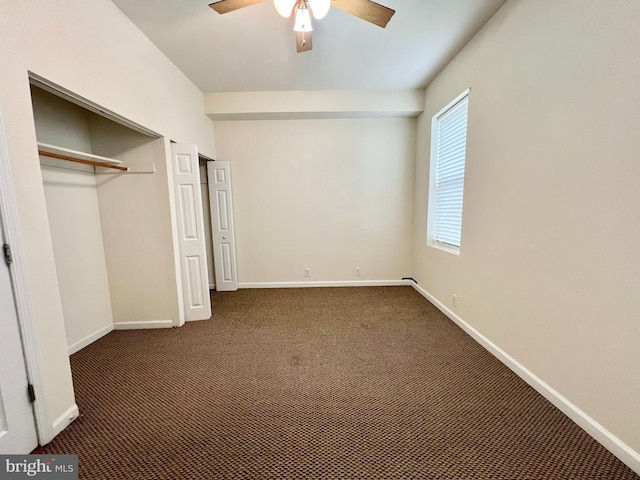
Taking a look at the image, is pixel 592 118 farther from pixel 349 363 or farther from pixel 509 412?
pixel 349 363

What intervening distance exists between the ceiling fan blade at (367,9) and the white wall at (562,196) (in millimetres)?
1053

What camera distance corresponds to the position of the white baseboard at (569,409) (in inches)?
48.2

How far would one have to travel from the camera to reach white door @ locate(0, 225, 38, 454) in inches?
47.9

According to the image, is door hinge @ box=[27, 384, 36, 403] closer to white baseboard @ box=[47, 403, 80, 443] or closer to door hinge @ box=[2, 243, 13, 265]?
white baseboard @ box=[47, 403, 80, 443]

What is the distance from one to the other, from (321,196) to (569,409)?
132 inches

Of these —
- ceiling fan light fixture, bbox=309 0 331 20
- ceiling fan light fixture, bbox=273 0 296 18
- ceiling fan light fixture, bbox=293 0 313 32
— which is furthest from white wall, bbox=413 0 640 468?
ceiling fan light fixture, bbox=273 0 296 18

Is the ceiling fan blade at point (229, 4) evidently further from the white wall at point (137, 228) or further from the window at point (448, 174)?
the window at point (448, 174)

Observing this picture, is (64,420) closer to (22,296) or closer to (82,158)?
(22,296)

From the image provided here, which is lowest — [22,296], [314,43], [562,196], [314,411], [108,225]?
[314,411]

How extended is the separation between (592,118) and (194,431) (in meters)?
2.95

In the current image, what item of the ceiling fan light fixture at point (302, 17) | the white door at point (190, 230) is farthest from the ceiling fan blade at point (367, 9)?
the white door at point (190, 230)

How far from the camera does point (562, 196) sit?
153 cm

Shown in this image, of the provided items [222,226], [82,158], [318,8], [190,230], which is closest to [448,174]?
[318,8]

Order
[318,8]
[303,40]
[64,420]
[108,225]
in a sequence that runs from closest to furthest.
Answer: [64,420], [318,8], [303,40], [108,225]
